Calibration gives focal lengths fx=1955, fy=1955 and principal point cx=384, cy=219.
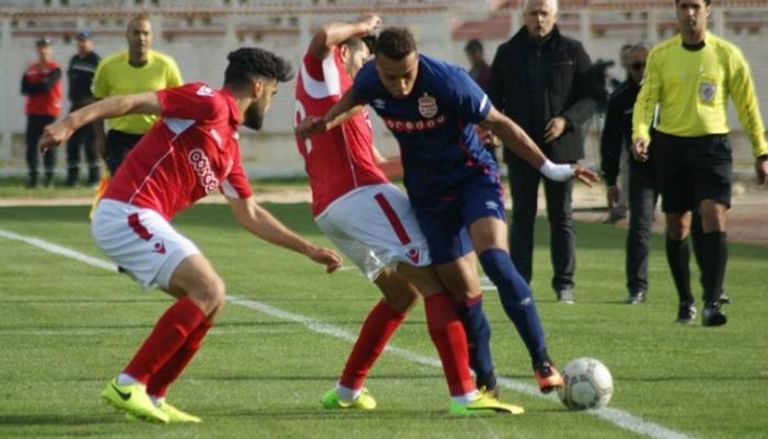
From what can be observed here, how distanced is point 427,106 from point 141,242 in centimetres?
146

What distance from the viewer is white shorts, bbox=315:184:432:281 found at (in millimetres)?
9266

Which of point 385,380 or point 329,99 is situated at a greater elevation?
point 329,99

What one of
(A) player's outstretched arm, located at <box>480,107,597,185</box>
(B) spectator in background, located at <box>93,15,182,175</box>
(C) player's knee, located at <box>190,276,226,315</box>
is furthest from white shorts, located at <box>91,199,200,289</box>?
(B) spectator in background, located at <box>93,15,182,175</box>

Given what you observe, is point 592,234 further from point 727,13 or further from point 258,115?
point 727,13

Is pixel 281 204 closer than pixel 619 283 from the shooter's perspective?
No

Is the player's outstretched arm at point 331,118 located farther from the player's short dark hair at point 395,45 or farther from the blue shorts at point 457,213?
the blue shorts at point 457,213

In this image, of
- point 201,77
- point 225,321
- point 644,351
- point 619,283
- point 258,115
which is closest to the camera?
point 258,115

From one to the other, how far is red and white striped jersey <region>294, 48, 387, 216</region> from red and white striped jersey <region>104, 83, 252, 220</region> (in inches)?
23.6

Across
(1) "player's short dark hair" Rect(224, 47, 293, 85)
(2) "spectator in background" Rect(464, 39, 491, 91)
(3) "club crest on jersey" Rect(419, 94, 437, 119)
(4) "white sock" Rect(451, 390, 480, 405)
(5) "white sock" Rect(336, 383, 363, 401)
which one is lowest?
(2) "spectator in background" Rect(464, 39, 491, 91)

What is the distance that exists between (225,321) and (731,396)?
4.58 meters

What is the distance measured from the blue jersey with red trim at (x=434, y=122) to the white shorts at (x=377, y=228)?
117mm

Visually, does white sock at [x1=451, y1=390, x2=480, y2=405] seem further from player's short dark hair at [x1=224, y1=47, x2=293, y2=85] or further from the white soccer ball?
player's short dark hair at [x1=224, y1=47, x2=293, y2=85]

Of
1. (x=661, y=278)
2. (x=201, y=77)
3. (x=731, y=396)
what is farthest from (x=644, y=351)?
(x=201, y=77)

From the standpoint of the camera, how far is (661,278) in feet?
54.5
